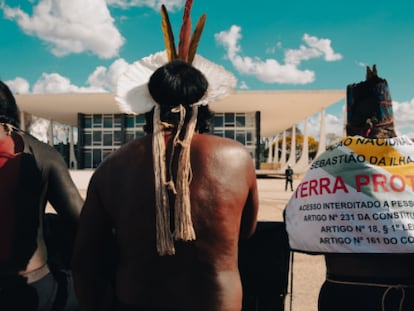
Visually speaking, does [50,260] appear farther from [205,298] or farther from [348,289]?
[348,289]

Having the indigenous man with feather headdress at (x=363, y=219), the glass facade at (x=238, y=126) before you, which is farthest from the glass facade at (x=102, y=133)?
the indigenous man with feather headdress at (x=363, y=219)

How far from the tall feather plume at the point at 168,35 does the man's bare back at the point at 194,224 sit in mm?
399

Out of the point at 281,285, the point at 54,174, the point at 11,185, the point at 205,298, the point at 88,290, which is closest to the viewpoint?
the point at 205,298

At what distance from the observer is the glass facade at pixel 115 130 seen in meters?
31.7

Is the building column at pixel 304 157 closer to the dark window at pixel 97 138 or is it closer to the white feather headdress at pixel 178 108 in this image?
the dark window at pixel 97 138

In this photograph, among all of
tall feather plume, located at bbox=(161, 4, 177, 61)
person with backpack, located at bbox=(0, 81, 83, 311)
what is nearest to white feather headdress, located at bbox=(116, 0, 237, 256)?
tall feather plume, located at bbox=(161, 4, 177, 61)

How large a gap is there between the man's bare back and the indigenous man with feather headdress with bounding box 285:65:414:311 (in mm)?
400

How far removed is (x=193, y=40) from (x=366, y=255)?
1110 mm

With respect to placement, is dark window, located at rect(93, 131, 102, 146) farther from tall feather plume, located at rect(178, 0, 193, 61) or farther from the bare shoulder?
the bare shoulder

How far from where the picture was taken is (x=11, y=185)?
1500 mm

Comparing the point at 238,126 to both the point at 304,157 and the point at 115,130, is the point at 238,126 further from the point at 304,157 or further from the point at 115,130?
the point at 115,130

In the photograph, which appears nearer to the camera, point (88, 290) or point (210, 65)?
point (88, 290)

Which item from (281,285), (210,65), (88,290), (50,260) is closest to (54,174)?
(50,260)

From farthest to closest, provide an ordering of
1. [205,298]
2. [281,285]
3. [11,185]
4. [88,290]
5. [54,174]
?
[281,285] < [54,174] < [11,185] < [88,290] < [205,298]
